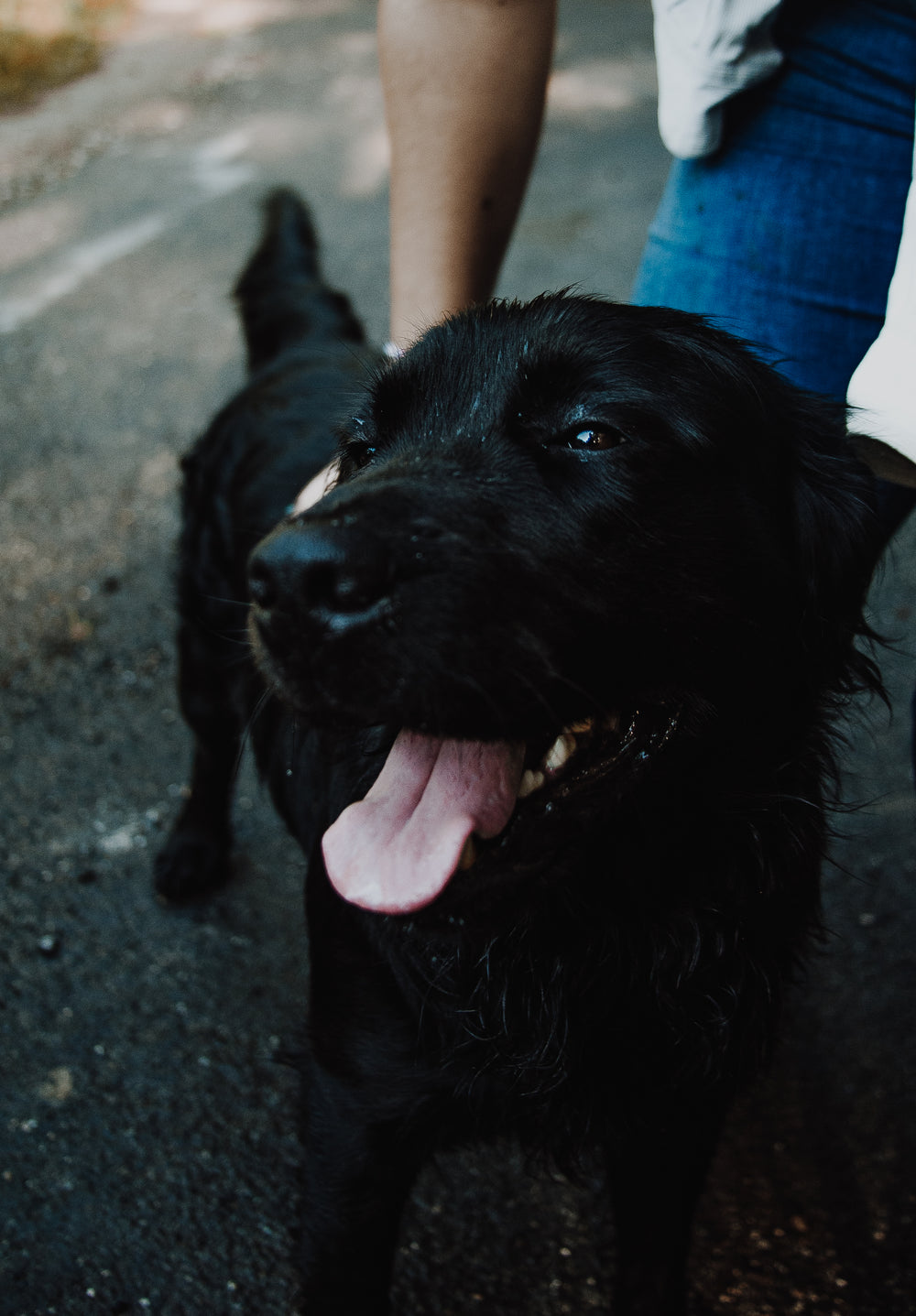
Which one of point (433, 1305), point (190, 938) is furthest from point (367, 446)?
point (433, 1305)

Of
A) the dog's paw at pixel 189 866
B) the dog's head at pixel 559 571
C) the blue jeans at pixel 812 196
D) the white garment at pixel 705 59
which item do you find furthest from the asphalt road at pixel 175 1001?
the white garment at pixel 705 59

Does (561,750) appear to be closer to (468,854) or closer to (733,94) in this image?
(468,854)

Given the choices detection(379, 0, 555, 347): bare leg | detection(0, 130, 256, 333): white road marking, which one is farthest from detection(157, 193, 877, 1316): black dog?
detection(0, 130, 256, 333): white road marking

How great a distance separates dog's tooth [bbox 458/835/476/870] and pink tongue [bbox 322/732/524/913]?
0.5 inches

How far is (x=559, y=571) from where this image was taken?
1.40 meters

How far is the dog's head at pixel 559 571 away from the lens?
49.8 inches

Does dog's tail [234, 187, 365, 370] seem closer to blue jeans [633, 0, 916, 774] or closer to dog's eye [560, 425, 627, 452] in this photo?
blue jeans [633, 0, 916, 774]

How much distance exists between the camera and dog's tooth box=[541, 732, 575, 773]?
146 cm

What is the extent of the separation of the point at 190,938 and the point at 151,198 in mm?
5179

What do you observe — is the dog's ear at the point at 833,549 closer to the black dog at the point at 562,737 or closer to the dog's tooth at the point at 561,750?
the black dog at the point at 562,737

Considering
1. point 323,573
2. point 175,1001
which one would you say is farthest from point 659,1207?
point 323,573

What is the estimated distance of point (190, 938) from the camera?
8.49 feet

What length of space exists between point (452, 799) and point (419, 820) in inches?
2.1

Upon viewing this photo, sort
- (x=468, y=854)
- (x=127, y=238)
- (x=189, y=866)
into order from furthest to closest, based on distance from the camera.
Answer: (x=127, y=238)
(x=189, y=866)
(x=468, y=854)
